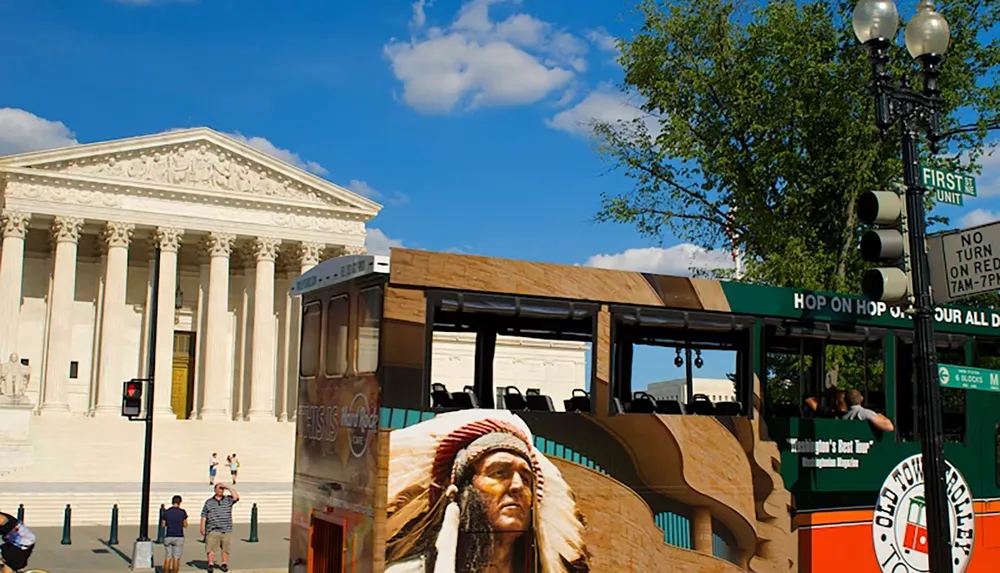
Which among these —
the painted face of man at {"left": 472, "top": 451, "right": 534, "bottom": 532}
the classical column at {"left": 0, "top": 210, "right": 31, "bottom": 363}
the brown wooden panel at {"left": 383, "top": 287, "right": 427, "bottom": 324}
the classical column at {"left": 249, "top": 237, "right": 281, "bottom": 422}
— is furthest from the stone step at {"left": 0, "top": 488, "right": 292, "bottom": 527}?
the brown wooden panel at {"left": 383, "top": 287, "right": 427, "bottom": 324}

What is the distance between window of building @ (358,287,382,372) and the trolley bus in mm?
26

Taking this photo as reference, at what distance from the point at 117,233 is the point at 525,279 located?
4658cm

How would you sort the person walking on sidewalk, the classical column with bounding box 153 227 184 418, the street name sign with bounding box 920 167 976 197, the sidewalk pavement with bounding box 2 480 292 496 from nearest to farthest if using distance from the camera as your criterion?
the street name sign with bounding box 920 167 976 197 → the person walking on sidewalk → the sidewalk pavement with bounding box 2 480 292 496 → the classical column with bounding box 153 227 184 418

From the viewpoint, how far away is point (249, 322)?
58.3 meters

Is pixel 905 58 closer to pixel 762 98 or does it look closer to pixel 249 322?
pixel 762 98

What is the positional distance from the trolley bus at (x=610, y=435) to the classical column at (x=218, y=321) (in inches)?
1765

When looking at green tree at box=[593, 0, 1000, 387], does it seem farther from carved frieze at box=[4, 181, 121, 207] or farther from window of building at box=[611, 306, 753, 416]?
carved frieze at box=[4, 181, 121, 207]

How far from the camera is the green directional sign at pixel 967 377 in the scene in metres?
8.61

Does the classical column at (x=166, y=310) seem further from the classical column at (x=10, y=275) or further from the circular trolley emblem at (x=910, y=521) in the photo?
the circular trolley emblem at (x=910, y=521)

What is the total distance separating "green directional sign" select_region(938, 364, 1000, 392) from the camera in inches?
339

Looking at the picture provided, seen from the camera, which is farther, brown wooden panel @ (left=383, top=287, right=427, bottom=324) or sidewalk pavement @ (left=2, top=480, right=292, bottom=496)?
sidewalk pavement @ (left=2, top=480, right=292, bottom=496)

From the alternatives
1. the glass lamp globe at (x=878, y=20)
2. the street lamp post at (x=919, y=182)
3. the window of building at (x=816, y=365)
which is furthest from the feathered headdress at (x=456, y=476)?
the glass lamp globe at (x=878, y=20)

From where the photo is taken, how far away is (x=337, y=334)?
30.8ft

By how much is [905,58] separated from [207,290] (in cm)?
4287
